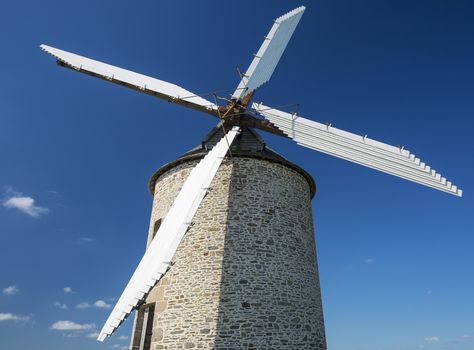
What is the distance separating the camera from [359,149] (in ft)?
33.1

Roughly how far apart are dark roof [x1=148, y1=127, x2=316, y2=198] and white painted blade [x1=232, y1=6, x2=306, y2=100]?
4.45ft

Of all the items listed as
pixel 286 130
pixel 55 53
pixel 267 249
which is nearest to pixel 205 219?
pixel 267 249

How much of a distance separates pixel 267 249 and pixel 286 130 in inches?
144

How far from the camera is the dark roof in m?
11.0

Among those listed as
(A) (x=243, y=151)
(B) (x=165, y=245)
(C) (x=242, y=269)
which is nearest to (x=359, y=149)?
(A) (x=243, y=151)

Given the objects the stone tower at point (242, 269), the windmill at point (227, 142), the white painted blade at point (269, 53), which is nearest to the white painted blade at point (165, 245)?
the windmill at point (227, 142)

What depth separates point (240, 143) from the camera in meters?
11.5

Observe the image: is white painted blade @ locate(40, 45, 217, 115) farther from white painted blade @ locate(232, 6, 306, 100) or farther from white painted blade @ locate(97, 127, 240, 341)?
white painted blade @ locate(97, 127, 240, 341)

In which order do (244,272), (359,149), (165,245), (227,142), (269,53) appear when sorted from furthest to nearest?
(269,53)
(227,142)
(359,149)
(244,272)
(165,245)

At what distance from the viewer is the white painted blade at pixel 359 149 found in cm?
930

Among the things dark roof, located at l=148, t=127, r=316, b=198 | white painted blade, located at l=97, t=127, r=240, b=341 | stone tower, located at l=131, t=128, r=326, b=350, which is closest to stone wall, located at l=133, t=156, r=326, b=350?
stone tower, located at l=131, t=128, r=326, b=350

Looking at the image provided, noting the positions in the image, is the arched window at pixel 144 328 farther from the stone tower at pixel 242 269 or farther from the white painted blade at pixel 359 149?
the white painted blade at pixel 359 149

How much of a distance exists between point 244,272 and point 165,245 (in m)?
2.45

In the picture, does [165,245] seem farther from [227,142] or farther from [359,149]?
[359,149]
